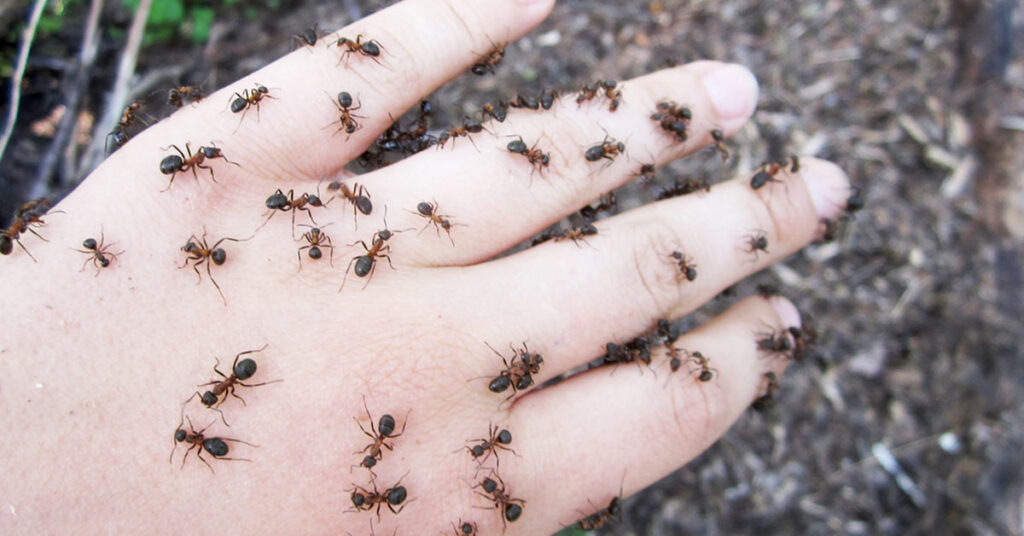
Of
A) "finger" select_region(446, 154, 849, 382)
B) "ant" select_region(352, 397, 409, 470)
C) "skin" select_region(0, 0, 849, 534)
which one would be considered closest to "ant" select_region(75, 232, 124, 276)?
"skin" select_region(0, 0, 849, 534)

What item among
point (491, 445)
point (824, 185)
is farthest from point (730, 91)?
point (491, 445)

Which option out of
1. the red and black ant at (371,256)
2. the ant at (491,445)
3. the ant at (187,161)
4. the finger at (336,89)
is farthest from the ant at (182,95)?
the ant at (491,445)

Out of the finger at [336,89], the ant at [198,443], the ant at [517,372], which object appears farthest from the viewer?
the finger at [336,89]

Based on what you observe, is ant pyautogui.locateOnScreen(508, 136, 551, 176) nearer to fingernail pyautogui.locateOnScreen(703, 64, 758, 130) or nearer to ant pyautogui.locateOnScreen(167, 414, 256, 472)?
fingernail pyautogui.locateOnScreen(703, 64, 758, 130)

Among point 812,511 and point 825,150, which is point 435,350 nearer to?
point 812,511

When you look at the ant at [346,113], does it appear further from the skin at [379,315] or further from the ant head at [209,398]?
the ant head at [209,398]

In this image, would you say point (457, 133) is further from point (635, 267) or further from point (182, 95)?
point (182, 95)

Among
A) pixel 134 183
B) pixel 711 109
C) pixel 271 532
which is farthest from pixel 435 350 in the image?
pixel 711 109
